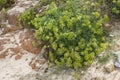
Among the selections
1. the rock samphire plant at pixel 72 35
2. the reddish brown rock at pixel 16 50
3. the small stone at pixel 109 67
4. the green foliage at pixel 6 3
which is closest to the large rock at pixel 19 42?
the reddish brown rock at pixel 16 50

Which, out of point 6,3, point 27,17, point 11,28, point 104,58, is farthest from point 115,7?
point 6,3

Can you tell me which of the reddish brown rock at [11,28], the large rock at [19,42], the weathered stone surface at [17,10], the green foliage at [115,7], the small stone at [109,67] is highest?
the green foliage at [115,7]

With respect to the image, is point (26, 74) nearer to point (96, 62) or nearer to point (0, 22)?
point (96, 62)

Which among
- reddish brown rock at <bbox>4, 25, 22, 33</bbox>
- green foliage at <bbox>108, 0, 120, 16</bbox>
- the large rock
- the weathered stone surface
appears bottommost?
the large rock

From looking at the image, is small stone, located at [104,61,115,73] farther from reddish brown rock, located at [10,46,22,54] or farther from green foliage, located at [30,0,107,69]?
reddish brown rock, located at [10,46,22,54]

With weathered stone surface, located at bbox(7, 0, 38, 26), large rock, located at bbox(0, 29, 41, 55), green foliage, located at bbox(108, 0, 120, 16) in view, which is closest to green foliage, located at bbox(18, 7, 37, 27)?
large rock, located at bbox(0, 29, 41, 55)

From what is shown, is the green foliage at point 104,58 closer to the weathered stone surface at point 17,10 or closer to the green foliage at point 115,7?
the green foliage at point 115,7

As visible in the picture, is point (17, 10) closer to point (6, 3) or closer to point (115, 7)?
point (6, 3)
